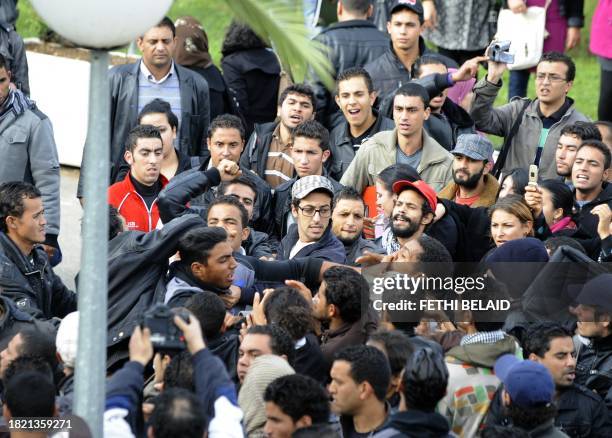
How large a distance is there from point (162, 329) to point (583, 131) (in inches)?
202

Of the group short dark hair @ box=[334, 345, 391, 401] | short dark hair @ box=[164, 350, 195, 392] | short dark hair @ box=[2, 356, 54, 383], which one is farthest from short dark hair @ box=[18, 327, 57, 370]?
short dark hair @ box=[334, 345, 391, 401]

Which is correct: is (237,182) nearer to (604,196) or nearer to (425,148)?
(425,148)

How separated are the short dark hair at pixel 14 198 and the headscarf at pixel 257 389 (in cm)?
288

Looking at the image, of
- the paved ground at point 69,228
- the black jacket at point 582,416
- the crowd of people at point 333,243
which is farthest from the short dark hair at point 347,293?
the paved ground at point 69,228

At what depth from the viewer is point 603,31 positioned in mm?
12312

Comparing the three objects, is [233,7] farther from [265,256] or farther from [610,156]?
[610,156]

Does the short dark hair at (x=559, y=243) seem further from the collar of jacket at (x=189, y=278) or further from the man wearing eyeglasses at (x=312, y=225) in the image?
the collar of jacket at (x=189, y=278)

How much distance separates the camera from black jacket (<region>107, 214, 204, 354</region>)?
25.0 ft

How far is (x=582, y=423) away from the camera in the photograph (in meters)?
6.84

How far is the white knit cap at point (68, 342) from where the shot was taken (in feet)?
22.1

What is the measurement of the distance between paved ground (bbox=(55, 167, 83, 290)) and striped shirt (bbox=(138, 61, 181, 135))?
1.74m

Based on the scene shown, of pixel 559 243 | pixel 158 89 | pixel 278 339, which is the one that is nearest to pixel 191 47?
pixel 158 89

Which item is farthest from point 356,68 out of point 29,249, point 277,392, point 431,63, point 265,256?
point 277,392

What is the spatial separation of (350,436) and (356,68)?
195 inches
